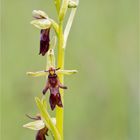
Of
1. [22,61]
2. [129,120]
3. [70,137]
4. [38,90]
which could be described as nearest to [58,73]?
[129,120]

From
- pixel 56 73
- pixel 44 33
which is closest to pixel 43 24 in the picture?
pixel 44 33

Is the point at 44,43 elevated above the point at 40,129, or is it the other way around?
the point at 44,43

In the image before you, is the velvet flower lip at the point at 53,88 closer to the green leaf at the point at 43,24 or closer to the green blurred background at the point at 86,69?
the green leaf at the point at 43,24

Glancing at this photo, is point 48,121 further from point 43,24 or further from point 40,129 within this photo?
point 43,24

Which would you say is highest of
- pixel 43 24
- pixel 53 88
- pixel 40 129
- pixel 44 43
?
pixel 43 24

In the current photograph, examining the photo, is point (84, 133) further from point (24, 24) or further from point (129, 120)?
point (24, 24)

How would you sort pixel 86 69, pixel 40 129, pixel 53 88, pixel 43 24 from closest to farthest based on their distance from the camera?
pixel 53 88 < pixel 43 24 < pixel 40 129 < pixel 86 69
